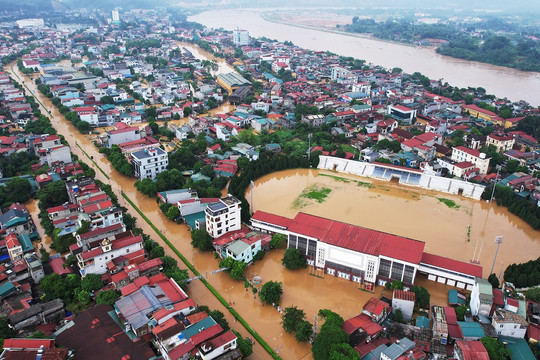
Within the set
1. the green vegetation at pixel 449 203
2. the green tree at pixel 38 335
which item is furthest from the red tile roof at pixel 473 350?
the green tree at pixel 38 335

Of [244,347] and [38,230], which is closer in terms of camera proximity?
[244,347]

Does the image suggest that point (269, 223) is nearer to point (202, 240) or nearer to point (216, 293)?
point (202, 240)

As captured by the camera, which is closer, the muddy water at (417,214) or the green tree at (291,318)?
the green tree at (291,318)

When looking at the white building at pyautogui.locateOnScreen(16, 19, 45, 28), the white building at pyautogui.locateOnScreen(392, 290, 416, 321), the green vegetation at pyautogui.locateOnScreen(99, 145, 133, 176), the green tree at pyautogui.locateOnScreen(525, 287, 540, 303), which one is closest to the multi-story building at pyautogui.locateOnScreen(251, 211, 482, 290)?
the white building at pyautogui.locateOnScreen(392, 290, 416, 321)

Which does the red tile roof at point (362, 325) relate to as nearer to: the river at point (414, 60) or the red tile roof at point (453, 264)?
the red tile roof at point (453, 264)

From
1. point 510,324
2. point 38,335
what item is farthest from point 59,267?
point 510,324
